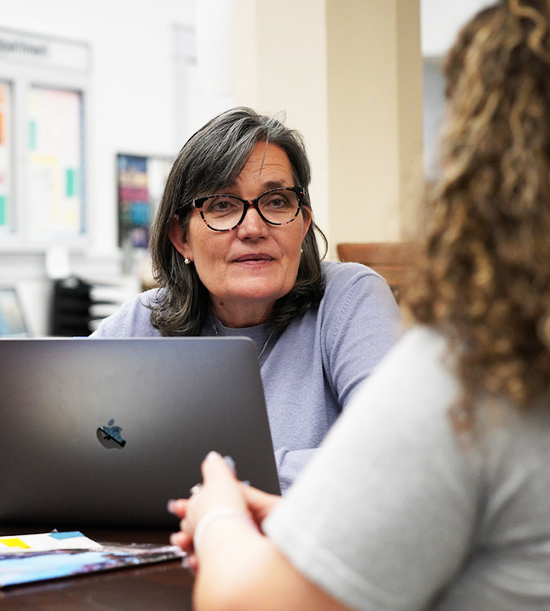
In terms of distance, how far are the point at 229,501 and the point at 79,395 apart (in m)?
0.41

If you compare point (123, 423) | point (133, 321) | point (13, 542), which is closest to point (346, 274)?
point (133, 321)

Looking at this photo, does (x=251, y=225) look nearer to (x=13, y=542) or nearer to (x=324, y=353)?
(x=324, y=353)

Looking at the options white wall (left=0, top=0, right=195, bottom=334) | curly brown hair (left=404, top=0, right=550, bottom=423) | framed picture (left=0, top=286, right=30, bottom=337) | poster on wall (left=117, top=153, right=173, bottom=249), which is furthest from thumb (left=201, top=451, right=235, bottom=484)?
poster on wall (left=117, top=153, right=173, bottom=249)

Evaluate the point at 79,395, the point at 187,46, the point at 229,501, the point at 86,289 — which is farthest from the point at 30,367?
the point at 187,46

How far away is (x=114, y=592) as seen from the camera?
2.94ft

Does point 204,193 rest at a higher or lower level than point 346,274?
higher

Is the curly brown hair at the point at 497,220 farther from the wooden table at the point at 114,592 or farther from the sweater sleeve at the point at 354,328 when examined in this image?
the sweater sleeve at the point at 354,328

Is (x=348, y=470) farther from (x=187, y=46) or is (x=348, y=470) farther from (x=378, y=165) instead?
(x=187, y=46)

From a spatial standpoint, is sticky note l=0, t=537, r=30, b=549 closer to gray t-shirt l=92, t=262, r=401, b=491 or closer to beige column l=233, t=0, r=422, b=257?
gray t-shirt l=92, t=262, r=401, b=491

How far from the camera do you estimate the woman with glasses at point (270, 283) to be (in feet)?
4.84

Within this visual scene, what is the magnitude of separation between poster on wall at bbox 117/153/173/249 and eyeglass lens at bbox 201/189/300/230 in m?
3.40

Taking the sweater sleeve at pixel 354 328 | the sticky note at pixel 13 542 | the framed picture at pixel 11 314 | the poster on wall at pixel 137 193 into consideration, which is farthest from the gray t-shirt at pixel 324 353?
the poster on wall at pixel 137 193

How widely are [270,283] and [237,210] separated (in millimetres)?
148

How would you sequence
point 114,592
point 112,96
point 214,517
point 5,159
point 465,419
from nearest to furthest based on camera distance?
point 465,419 < point 214,517 < point 114,592 < point 5,159 < point 112,96
